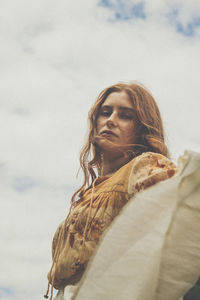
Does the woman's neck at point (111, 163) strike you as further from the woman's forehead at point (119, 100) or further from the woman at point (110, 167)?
the woman's forehead at point (119, 100)

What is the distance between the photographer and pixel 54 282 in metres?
2.07

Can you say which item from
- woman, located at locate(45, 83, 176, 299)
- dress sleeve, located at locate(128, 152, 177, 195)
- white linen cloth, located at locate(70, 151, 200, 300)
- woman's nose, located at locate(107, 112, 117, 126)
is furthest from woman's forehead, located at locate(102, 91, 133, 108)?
white linen cloth, located at locate(70, 151, 200, 300)

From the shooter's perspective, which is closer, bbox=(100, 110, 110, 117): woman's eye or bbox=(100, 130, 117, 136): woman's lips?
bbox=(100, 130, 117, 136): woman's lips

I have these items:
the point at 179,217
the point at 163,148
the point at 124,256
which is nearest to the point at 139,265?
the point at 124,256

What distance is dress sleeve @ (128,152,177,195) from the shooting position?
160cm

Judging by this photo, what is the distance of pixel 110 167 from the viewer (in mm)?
2441

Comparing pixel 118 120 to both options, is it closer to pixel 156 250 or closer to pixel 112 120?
pixel 112 120

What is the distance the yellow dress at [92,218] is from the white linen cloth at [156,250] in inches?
21.8

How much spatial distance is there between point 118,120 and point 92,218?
0.69 meters

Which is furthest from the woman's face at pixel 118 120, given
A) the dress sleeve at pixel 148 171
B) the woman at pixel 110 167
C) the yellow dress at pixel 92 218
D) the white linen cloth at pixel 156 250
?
the white linen cloth at pixel 156 250

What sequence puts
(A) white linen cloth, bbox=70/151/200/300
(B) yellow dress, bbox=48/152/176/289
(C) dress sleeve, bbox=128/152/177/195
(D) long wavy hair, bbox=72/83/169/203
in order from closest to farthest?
1. (A) white linen cloth, bbox=70/151/200/300
2. (C) dress sleeve, bbox=128/152/177/195
3. (B) yellow dress, bbox=48/152/176/289
4. (D) long wavy hair, bbox=72/83/169/203

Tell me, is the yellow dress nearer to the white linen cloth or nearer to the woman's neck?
the woman's neck

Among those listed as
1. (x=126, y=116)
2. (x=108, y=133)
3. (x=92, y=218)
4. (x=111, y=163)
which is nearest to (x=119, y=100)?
(x=126, y=116)

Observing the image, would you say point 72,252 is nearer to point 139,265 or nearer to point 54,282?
point 54,282
